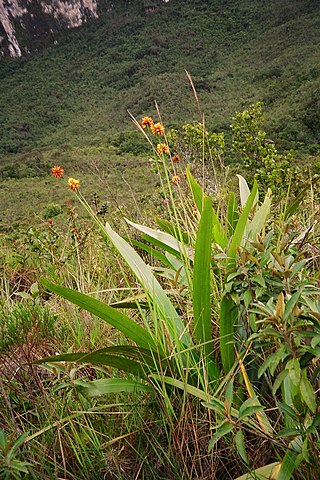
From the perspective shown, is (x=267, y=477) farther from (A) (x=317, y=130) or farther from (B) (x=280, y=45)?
(B) (x=280, y=45)

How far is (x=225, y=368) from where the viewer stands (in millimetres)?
929

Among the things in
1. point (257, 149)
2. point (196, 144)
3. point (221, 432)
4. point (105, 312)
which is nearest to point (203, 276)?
point (105, 312)

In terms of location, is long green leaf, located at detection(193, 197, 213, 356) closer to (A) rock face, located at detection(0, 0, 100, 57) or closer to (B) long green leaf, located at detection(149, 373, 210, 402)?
(B) long green leaf, located at detection(149, 373, 210, 402)

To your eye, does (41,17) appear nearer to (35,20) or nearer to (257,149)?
(35,20)

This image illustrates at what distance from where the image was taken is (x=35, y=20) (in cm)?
8088

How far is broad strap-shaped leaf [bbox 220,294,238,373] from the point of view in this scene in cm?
89

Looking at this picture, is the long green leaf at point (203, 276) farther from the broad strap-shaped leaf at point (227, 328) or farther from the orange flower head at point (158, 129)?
the orange flower head at point (158, 129)

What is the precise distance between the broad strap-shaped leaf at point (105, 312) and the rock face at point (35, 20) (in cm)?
8727

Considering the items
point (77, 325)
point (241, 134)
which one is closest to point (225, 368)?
point (77, 325)

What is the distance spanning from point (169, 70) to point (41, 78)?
920 inches

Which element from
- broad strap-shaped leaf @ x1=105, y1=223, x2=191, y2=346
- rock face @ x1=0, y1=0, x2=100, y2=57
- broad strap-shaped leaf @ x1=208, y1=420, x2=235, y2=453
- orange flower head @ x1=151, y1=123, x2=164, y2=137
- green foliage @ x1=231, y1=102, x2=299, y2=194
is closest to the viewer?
broad strap-shaped leaf @ x1=208, y1=420, x2=235, y2=453

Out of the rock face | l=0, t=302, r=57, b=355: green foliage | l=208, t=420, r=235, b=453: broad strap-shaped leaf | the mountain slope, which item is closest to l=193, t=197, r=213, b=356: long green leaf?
l=208, t=420, r=235, b=453: broad strap-shaped leaf

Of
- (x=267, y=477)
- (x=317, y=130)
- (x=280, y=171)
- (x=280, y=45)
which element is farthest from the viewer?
(x=280, y=45)

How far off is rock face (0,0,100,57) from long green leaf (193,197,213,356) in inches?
3436
